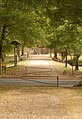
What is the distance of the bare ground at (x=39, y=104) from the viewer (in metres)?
11.0

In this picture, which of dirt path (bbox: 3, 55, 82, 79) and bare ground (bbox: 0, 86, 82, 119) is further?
dirt path (bbox: 3, 55, 82, 79)

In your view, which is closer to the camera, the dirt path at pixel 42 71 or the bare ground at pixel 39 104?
the bare ground at pixel 39 104

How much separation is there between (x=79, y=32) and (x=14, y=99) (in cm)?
1503

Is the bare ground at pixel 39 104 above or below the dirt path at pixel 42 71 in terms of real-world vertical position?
above

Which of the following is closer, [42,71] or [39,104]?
[39,104]

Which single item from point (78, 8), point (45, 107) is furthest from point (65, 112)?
point (78, 8)

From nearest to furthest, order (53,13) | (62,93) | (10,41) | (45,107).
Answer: (45,107) → (62,93) → (53,13) → (10,41)

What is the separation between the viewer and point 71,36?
Result: 1117 inches

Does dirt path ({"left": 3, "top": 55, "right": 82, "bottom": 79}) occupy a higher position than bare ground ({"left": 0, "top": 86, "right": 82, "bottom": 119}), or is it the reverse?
bare ground ({"left": 0, "top": 86, "right": 82, "bottom": 119})

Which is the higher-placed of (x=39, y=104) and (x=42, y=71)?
(x=39, y=104)

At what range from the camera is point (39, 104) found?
13219 millimetres

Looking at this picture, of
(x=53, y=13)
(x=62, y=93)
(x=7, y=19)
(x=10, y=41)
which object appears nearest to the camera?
(x=62, y=93)

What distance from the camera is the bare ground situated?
36.1 ft

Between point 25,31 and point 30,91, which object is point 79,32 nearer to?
point 25,31
